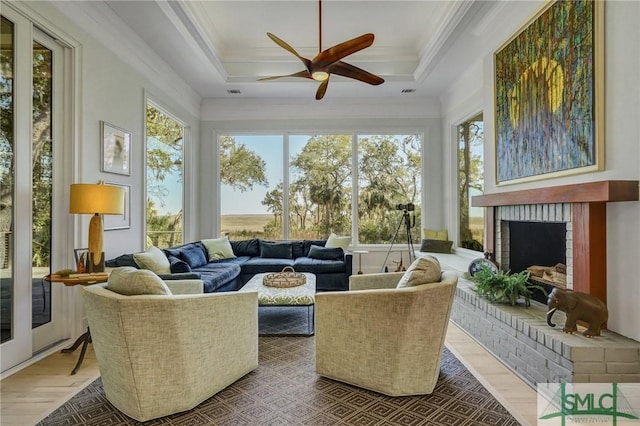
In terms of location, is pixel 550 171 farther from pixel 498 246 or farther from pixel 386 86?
pixel 386 86

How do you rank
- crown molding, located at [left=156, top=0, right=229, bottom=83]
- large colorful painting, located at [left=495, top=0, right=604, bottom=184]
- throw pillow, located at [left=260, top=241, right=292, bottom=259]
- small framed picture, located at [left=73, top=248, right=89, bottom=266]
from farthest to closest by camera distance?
throw pillow, located at [left=260, top=241, right=292, bottom=259] → crown molding, located at [left=156, top=0, right=229, bottom=83] → small framed picture, located at [left=73, top=248, right=89, bottom=266] → large colorful painting, located at [left=495, top=0, right=604, bottom=184]

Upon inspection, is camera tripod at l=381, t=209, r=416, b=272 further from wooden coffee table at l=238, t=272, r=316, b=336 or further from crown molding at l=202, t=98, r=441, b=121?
wooden coffee table at l=238, t=272, r=316, b=336

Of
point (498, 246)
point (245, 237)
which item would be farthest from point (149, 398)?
point (245, 237)

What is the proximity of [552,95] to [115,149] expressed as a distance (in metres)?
4.16

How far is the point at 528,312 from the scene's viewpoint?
2.77m

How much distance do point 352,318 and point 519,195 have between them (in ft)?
6.65

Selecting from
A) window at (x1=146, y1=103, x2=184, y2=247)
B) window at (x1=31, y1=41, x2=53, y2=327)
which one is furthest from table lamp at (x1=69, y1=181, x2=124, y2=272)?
window at (x1=146, y1=103, x2=184, y2=247)

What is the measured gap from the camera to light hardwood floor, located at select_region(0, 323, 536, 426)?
2.07m

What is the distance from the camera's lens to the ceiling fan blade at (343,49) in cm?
297

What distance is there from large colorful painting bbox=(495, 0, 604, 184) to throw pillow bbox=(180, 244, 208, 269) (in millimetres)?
3732

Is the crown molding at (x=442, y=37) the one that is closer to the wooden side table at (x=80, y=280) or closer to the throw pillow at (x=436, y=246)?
the throw pillow at (x=436, y=246)

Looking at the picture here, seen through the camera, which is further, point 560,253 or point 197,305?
point 560,253

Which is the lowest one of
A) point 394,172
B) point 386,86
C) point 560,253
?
point 560,253

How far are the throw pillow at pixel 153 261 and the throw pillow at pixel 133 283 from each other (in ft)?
4.80
